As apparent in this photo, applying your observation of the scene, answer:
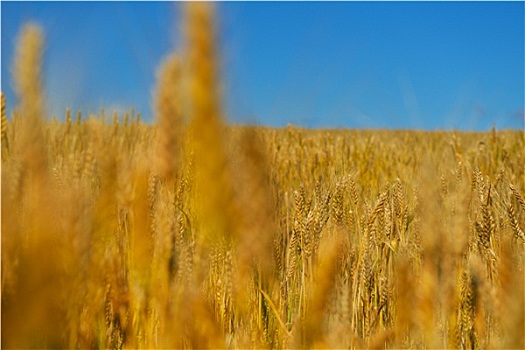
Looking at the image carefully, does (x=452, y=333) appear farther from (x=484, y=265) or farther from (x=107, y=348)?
(x=107, y=348)

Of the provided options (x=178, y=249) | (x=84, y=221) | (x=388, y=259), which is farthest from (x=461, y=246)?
(x=388, y=259)

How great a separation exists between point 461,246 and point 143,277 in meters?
0.51

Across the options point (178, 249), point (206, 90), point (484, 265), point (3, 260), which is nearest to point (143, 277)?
point (178, 249)

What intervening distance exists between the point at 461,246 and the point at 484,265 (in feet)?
1.74

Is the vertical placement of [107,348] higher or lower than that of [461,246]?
lower

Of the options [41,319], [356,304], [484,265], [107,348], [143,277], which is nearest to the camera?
[41,319]

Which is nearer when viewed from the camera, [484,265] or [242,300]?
[242,300]

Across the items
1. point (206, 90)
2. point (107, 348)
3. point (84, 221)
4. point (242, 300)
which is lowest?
point (107, 348)

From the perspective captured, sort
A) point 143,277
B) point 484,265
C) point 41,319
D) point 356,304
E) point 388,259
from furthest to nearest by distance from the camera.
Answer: point 388,259
point 484,265
point 356,304
point 143,277
point 41,319

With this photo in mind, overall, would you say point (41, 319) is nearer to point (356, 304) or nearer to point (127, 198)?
point (127, 198)

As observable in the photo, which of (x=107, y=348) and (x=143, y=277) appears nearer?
(x=143, y=277)

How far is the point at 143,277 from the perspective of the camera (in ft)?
2.87

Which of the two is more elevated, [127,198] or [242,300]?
[127,198]

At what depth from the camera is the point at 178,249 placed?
0.93 metres
